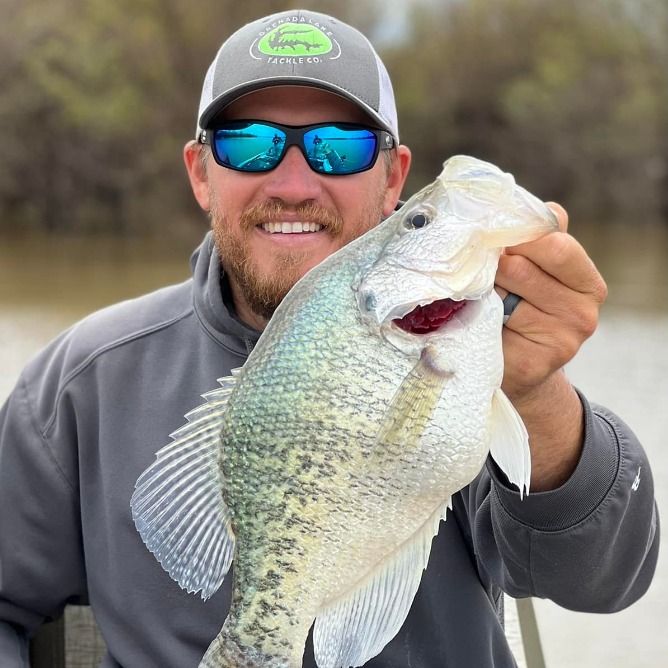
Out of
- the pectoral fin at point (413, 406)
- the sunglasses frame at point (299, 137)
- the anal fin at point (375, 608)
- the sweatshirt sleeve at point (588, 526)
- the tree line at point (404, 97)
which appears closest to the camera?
the pectoral fin at point (413, 406)

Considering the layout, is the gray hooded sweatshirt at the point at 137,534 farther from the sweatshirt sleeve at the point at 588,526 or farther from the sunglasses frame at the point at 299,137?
the sunglasses frame at the point at 299,137

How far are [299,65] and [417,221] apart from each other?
3.15 ft

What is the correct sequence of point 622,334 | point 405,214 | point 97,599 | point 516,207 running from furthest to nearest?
point 622,334 → point 97,599 → point 405,214 → point 516,207

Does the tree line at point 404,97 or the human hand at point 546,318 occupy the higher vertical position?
the human hand at point 546,318

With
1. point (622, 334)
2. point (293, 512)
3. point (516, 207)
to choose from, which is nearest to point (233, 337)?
point (293, 512)

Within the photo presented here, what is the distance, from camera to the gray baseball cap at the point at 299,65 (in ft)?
7.77

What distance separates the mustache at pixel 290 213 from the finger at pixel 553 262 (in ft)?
2.81

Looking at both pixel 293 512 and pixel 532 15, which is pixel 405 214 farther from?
pixel 532 15

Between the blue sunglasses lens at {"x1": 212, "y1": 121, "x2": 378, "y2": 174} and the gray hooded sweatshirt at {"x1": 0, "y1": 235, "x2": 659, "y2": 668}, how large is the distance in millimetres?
328

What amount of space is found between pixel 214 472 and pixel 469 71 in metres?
31.9

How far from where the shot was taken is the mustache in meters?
2.34

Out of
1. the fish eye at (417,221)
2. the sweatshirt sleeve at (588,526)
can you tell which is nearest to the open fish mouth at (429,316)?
the fish eye at (417,221)

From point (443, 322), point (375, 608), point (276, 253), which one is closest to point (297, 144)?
point (276, 253)

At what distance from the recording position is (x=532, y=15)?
32.3m
